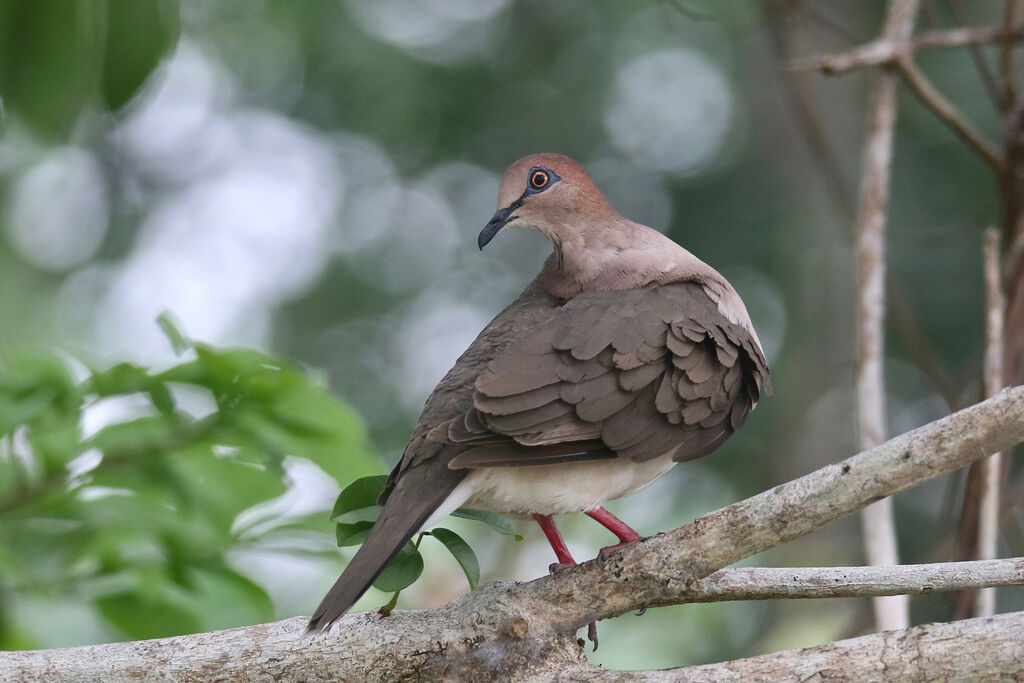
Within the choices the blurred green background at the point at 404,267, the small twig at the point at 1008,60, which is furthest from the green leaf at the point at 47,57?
the small twig at the point at 1008,60

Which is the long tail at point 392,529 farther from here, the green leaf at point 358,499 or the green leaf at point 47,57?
the green leaf at point 47,57

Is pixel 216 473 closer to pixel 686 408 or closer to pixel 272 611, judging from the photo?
pixel 272 611

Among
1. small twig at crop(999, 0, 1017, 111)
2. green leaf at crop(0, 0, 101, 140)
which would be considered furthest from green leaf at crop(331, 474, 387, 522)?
small twig at crop(999, 0, 1017, 111)

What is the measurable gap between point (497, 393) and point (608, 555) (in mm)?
467

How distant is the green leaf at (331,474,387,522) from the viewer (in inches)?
96.0

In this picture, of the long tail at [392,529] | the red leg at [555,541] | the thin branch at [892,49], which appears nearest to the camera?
the long tail at [392,529]

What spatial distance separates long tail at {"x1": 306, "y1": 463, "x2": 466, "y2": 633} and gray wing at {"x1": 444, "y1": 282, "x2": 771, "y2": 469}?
2.8 inches

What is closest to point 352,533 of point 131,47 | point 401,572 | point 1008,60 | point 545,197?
point 401,572

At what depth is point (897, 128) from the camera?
9.12 m

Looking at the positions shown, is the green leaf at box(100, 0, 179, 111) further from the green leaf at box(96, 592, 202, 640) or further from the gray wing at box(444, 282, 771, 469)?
the green leaf at box(96, 592, 202, 640)

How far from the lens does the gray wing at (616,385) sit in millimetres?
2457

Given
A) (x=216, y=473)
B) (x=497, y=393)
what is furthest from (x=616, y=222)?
(x=216, y=473)

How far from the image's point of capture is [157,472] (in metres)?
2.91

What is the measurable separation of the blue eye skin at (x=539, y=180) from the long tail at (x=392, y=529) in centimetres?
86
